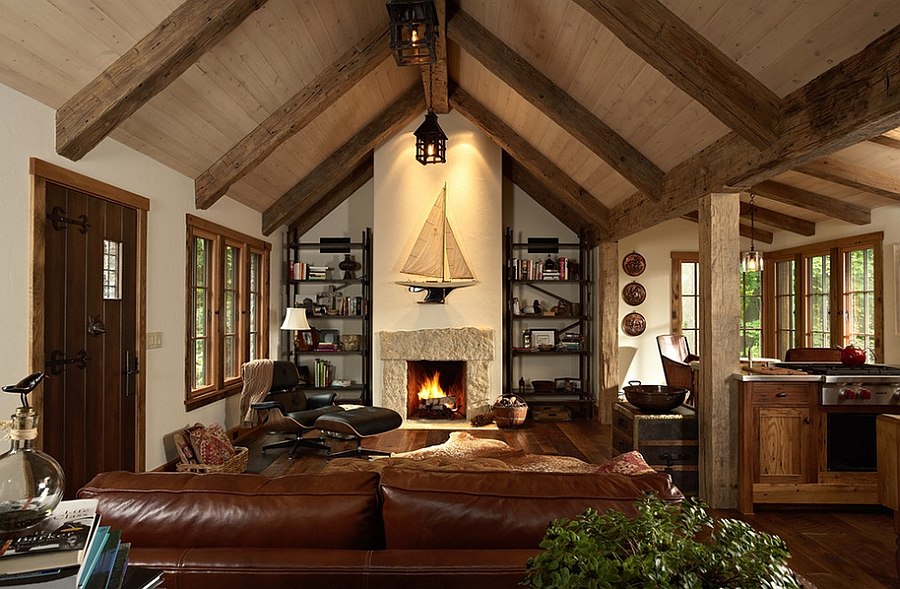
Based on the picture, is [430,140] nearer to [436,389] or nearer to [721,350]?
[721,350]

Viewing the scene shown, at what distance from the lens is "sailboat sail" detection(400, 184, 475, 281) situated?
24.6 ft

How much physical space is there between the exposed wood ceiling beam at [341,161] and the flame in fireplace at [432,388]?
264 cm

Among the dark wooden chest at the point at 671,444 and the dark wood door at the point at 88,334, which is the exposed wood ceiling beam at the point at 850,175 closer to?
the dark wooden chest at the point at 671,444

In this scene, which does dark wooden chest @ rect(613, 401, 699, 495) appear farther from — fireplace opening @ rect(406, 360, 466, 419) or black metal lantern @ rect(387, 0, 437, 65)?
fireplace opening @ rect(406, 360, 466, 419)

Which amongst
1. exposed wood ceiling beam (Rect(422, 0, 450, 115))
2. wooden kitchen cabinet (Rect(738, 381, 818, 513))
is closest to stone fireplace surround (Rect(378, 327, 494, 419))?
exposed wood ceiling beam (Rect(422, 0, 450, 115))

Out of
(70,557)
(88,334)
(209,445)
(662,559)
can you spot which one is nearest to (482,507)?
(662,559)

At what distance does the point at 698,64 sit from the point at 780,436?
2440 millimetres

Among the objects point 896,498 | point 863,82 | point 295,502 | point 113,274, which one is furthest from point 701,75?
point 113,274

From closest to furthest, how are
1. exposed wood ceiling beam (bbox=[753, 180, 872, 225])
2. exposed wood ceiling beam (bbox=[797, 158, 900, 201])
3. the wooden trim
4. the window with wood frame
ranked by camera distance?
1. the wooden trim
2. exposed wood ceiling beam (bbox=[797, 158, 900, 201])
3. the window with wood frame
4. exposed wood ceiling beam (bbox=[753, 180, 872, 225])

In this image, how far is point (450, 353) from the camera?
7.63 metres

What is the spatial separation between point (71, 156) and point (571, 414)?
20.1ft

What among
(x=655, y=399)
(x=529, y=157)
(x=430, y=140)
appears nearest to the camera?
(x=655, y=399)

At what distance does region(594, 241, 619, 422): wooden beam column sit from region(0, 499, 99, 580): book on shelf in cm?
697

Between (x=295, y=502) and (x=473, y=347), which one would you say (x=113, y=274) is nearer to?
(x=295, y=502)
